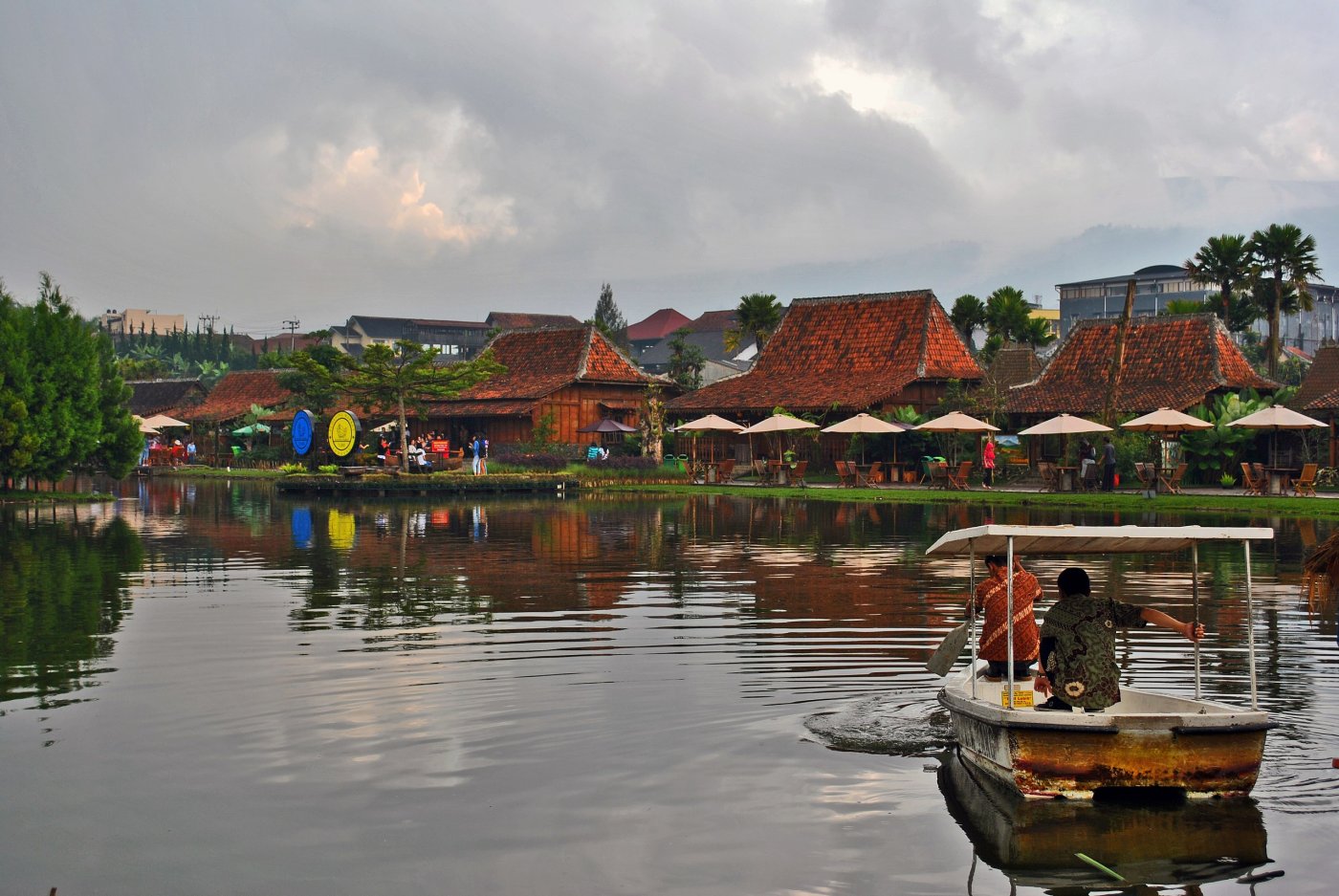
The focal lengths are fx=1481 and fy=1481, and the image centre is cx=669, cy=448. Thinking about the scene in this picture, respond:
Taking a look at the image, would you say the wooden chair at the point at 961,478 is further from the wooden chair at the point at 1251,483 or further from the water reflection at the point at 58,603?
the water reflection at the point at 58,603

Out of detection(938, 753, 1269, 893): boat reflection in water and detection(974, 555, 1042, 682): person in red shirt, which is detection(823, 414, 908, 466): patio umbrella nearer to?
detection(974, 555, 1042, 682): person in red shirt

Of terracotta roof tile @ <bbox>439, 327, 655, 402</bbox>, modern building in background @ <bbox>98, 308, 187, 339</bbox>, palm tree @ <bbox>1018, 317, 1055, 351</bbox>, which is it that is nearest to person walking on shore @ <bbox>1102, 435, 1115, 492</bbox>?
terracotta roof tile @ <bbox>439, 327, 655, 402</bbox>

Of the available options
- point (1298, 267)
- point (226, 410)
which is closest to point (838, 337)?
point (1298, 267)

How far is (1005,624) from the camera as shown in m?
11.9

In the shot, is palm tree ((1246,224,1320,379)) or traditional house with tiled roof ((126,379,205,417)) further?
traditional house with tiled roof ((126,379,205,417))

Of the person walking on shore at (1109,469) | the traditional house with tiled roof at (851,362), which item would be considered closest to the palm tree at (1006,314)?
the traditional house with tiled roof at (851,362)

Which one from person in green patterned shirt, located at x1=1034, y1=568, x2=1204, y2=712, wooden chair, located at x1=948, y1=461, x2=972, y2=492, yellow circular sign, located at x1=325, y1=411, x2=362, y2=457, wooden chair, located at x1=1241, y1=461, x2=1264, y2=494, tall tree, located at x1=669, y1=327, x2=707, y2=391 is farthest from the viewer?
tall tree, located at x1=669, y1=327, x2=707, y2=391

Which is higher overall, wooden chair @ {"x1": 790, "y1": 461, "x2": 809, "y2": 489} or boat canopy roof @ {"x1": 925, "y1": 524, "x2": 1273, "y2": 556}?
wooden chair @ {"x1": 790, "y1": 461, "x2": 809, "y2": 489}

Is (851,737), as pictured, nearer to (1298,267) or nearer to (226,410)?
(1298,267)

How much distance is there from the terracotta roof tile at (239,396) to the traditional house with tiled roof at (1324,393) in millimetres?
54041

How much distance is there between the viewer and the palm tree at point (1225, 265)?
60.7 m

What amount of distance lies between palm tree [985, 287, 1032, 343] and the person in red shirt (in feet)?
200

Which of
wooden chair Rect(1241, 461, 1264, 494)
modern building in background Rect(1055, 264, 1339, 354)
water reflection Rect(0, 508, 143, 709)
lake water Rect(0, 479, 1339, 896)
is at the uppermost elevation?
modern building in background Rect(1055, 264, 1339, 354)

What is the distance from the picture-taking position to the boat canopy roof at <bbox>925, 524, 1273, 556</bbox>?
10.5m
